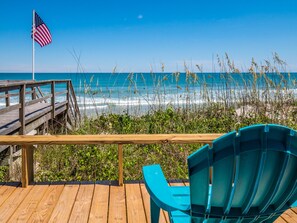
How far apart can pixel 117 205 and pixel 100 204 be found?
13cm

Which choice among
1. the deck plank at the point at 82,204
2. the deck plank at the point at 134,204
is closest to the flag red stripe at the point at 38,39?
the deck plank at the point at 82,204

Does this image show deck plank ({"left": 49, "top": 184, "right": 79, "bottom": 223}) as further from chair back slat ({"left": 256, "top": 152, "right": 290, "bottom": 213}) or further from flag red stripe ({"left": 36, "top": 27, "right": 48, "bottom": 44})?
flag red stripe ({"left": 36, "top": 27, "right": 48, "bottom": 44})

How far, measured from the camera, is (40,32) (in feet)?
34.2

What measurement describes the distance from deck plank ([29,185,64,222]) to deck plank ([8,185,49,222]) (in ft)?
0.11

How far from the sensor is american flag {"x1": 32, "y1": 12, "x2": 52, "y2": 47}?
10.3 meters

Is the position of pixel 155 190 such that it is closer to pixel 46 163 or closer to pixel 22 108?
pixel 46 163

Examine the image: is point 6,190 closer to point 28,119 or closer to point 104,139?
point 104,139

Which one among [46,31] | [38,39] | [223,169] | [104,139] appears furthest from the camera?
[46,31]

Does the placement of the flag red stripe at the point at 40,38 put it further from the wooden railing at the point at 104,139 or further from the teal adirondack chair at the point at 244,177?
the teal adirondack chair at the point at 244,177

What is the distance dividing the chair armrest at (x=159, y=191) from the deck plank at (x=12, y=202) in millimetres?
1284

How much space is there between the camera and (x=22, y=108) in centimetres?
562

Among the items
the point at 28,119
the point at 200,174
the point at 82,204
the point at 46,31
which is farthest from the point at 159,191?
the point at 46,31

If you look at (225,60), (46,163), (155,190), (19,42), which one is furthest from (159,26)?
(155,190)

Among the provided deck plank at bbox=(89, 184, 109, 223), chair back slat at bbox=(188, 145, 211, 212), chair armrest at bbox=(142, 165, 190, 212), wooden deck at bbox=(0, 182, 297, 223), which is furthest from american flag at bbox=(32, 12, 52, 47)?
chair back slat at bbox=(188, 145, 211, 212)
